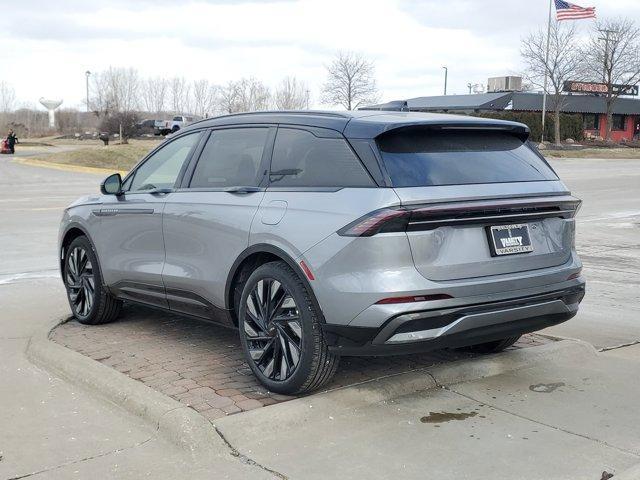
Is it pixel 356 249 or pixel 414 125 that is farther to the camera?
pixel 414 125

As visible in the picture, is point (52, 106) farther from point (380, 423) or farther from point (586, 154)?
point (380, 423)

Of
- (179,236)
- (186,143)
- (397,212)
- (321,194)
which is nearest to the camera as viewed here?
(397,212)

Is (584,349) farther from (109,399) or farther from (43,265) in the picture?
(43,265)

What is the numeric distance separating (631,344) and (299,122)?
11.0 feet

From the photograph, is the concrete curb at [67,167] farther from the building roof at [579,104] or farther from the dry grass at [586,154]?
the building roof at [579,104]

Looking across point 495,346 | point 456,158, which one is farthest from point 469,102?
point 456,158

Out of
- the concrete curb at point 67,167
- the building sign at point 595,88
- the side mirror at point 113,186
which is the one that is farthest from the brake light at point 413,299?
the building sign at point 595,88

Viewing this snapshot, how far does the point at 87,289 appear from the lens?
22.5 feet

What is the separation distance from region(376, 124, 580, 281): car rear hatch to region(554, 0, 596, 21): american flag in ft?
165

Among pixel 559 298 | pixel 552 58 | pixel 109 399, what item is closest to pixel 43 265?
pixel 109 399

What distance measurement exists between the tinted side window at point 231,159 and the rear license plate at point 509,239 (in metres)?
1.62

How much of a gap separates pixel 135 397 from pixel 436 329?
185cm

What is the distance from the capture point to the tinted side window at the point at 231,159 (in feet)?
17.5

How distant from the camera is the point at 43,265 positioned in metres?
10.2
